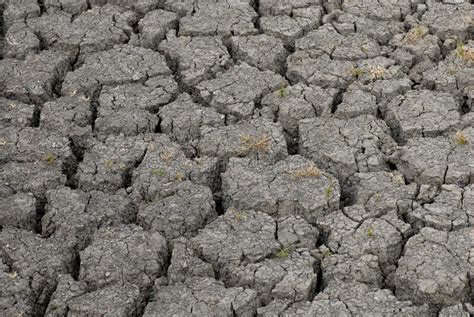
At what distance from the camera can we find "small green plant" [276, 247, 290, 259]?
4.97 meters

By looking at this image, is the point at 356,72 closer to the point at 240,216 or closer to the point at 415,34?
the point at 415,34

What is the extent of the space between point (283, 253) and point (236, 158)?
3.01ft

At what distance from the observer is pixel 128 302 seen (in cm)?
473

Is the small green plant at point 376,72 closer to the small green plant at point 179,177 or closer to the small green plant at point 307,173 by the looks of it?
the small green plant at point 307,173

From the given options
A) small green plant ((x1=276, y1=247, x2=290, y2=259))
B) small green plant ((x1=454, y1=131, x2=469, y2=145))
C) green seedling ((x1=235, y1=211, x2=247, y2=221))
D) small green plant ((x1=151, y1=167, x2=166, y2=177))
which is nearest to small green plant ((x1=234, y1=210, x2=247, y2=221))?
green seedling ((x1=235, y1=211, x2=247, y2=221))

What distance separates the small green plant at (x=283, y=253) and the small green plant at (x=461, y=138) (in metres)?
1.47

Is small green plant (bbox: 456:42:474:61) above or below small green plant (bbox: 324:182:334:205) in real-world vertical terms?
above

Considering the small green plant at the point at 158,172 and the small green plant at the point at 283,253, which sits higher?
the small green plant at the point at 158,172

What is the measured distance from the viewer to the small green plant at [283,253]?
4.97 metres

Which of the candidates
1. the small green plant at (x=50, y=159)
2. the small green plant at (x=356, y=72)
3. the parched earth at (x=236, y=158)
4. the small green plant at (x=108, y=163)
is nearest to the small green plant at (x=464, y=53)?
the parched earth at (x=236, y=158)

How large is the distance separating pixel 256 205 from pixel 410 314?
46.8 inches

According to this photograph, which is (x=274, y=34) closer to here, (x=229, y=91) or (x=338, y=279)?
(x=229, y=91)

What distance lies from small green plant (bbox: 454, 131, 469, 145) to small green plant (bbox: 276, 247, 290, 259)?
1.47 meters

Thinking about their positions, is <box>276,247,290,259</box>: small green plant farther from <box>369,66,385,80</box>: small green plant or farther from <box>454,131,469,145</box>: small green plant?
<box>369,66,385,80</box>: small green plant
